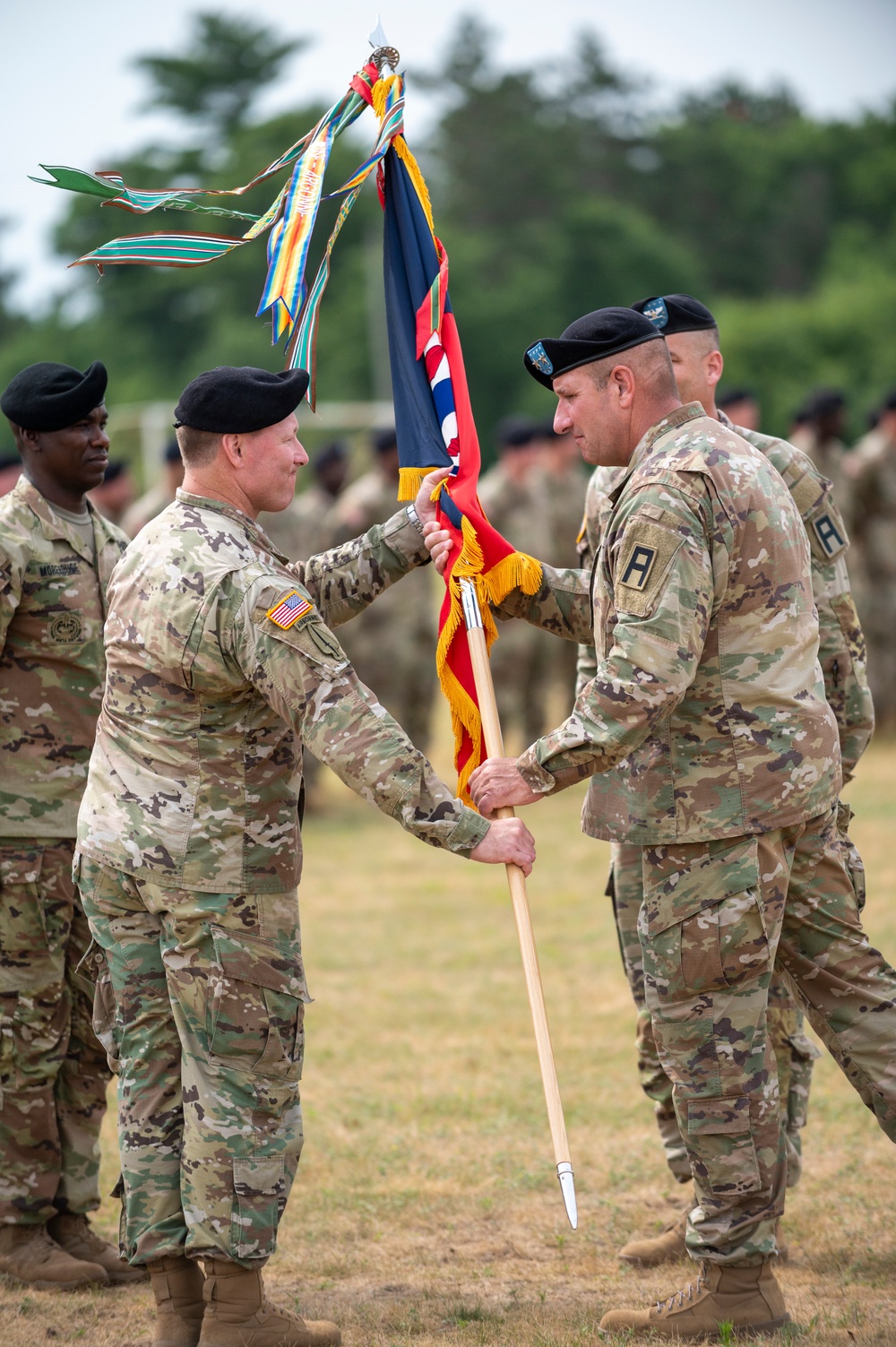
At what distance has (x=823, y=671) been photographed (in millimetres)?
4605

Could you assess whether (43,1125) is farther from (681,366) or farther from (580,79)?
(580,79)

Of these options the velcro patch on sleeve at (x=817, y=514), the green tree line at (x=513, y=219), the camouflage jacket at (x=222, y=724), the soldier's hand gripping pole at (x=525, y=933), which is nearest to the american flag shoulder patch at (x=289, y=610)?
the camouflage jacket at (x=222, y=724)

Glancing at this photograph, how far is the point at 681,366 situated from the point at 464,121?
5839 cm

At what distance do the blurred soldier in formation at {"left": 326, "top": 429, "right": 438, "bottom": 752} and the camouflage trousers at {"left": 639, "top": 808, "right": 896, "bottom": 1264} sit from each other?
7.39 metres

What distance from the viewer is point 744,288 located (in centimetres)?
5528

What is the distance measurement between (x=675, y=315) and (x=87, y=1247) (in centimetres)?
340

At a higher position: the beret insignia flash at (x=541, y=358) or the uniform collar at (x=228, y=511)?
the beret insignia flash at (x=541, y=358)

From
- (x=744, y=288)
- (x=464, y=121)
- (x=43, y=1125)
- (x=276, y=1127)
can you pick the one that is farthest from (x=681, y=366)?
(x=464, y=121)

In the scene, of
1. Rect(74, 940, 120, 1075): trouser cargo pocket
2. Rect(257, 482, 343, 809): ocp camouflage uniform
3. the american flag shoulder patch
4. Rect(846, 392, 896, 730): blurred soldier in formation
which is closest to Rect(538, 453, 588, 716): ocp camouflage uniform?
Rect(257, 482, 343, 809): ocp camouflage uniform

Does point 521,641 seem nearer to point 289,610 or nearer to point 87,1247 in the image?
point 87,1247

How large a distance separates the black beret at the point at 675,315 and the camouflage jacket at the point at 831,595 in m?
0.31

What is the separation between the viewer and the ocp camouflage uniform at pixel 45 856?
15.0 feet

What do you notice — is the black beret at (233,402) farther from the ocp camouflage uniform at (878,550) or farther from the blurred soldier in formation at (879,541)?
the blurred soldier in formation at (879,541)

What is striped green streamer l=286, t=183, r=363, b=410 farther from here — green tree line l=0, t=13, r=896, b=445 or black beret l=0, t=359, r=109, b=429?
green tree line l=0, t=13, r=896, b=445
